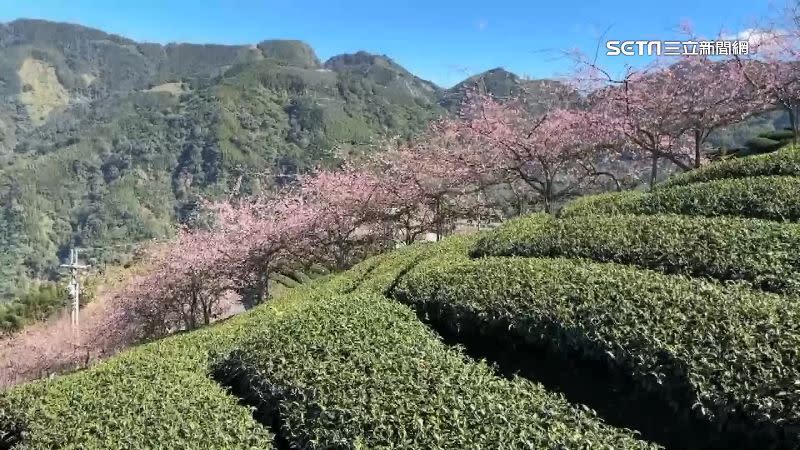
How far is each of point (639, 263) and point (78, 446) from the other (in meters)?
5.23

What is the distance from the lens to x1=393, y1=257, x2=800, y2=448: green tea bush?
3986mm

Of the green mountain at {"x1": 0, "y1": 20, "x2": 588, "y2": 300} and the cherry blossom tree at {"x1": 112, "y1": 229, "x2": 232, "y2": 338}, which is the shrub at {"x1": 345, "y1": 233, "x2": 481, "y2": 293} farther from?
the green mountain at {"x1": 0, "y1": 20, "x2": 588, "y2": 300}

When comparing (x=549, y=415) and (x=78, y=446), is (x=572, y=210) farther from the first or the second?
(x=78, y=446)

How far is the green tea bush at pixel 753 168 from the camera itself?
8.76 meters

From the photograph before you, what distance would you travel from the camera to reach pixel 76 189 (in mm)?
141625

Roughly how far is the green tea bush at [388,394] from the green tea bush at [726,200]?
426cm

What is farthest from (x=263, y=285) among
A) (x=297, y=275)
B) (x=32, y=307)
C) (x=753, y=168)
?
(x=32, y=307)

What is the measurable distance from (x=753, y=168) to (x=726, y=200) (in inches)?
67.4

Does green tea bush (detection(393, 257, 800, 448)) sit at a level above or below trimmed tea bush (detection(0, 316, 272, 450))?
above

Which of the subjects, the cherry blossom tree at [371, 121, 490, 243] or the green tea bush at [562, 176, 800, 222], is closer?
the green tea bush at [562, 176, 800, 222]

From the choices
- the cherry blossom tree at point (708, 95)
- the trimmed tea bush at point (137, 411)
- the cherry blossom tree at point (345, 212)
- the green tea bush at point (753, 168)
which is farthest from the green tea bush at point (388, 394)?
the cherry blossom tree at point (345, 212)

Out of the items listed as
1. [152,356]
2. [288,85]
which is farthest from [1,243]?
[152,356]

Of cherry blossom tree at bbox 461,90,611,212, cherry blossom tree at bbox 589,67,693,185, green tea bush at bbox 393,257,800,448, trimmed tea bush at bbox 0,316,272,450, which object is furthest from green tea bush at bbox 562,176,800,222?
cherry blossom tree at bbox 461,90,611,212

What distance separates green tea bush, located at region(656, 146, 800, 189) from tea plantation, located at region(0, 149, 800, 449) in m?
1.47
